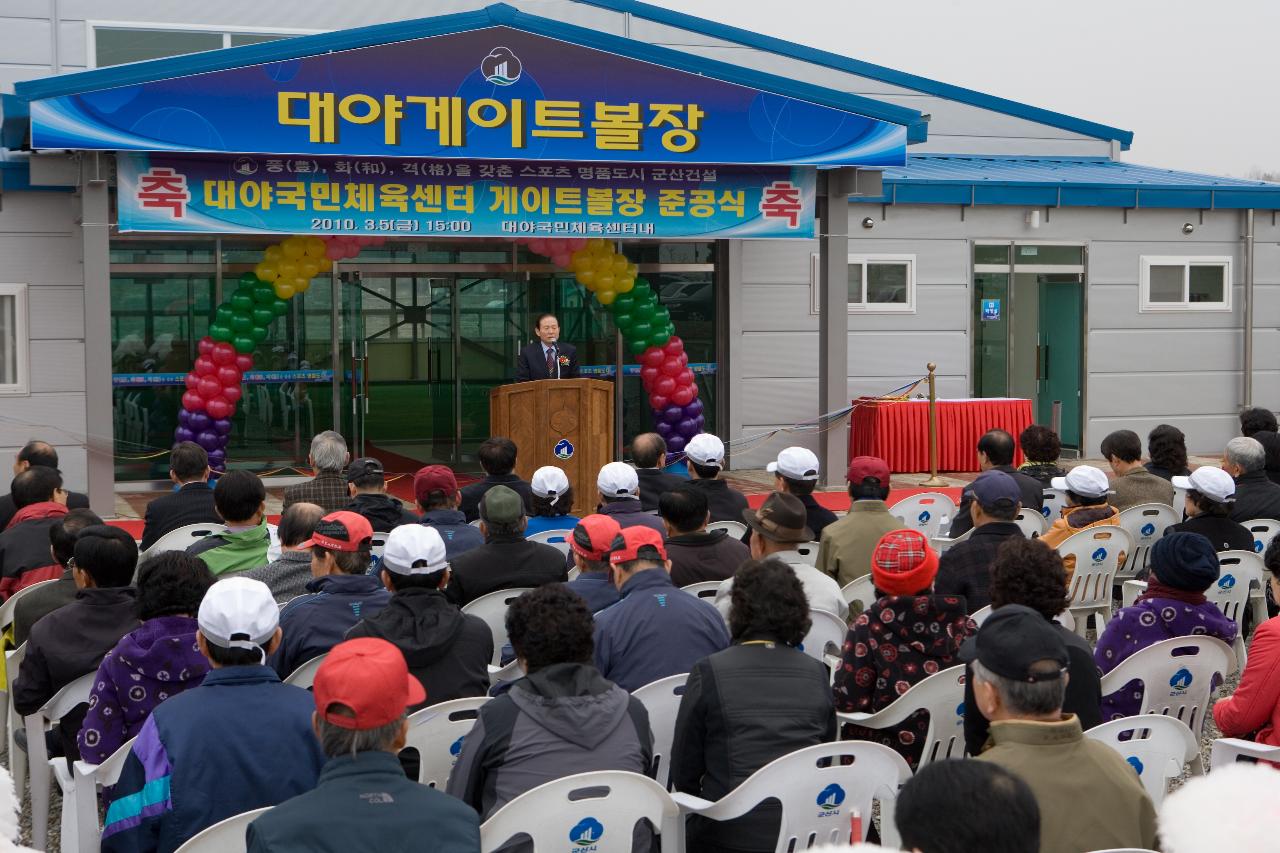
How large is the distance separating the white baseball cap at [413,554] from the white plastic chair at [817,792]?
133 cm

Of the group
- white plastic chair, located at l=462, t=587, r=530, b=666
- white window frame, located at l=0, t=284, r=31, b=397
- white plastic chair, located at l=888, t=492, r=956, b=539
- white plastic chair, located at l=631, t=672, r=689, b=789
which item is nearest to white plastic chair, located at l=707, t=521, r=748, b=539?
white plastic chair, located at l=888, t=492, r=956, b=539

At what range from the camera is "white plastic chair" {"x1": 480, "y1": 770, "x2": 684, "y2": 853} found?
340 cm

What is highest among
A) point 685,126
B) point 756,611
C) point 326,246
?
point 685,126

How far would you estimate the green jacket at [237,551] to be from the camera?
6152 millimetres

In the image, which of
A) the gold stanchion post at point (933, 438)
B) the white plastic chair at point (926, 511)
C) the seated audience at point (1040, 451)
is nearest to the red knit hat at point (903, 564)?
the white plastic chair at point (926, 511)

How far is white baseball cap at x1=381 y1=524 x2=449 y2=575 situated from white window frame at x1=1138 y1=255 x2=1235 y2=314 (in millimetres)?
14293

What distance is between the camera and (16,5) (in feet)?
50.3

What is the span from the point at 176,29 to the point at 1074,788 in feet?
49.8

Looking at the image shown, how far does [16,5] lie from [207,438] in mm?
6063

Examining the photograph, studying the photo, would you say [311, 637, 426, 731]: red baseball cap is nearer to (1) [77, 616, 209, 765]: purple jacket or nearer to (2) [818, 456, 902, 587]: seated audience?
(1) [77, 616, 209, 765]: purple jacket

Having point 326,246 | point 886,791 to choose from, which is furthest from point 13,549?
point 326,246

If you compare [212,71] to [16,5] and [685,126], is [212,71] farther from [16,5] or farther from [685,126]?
[16,5]

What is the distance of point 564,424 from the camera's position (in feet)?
37.5

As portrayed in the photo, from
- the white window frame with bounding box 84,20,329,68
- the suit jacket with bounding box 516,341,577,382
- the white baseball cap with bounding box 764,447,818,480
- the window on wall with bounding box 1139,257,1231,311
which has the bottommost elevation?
the white baseball cap with bounding box 764,447,818,480
